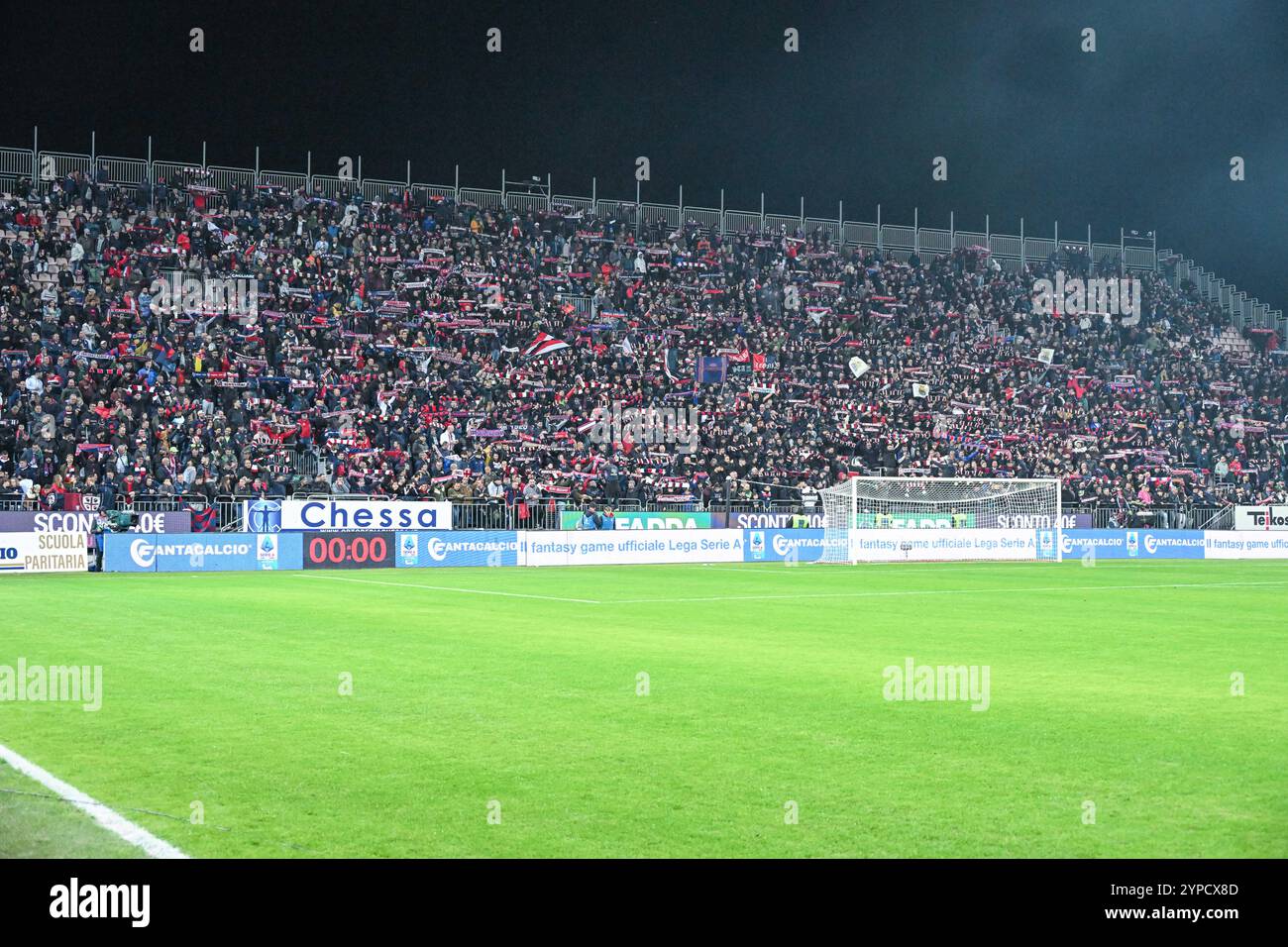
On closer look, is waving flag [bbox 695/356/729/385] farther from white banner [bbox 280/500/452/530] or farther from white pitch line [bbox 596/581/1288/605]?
white pitch line [bbox 596/581/1288/605]

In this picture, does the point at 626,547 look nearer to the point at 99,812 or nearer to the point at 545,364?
the point at 545,364

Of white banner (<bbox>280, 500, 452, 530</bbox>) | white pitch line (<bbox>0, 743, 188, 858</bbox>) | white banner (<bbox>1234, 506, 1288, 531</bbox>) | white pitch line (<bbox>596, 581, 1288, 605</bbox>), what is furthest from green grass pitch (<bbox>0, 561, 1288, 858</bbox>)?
white banner (<bbox>1234, 506, 1288, 531</bbox>)

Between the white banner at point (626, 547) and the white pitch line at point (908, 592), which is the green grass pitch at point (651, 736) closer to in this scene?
the white pitch line at point (908, 592)

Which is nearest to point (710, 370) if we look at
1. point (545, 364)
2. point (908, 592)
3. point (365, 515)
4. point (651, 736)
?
point (545, 364)

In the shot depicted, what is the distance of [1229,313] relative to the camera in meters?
67.6

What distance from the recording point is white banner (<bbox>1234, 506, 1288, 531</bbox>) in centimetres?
5247

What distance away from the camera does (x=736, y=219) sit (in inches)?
2406

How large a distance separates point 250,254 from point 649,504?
55.4 ft

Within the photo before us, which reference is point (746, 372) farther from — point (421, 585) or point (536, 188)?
point (421, 585)

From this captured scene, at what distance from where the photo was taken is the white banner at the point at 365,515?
129 feet

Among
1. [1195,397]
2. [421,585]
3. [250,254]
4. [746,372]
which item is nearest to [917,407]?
[746,372]

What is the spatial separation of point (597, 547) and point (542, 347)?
34.1ft

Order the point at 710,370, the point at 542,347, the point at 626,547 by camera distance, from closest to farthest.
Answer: the point at 626,547 → the point at 542,347 → the point at 710,370

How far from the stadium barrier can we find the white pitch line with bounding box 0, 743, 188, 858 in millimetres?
28122
